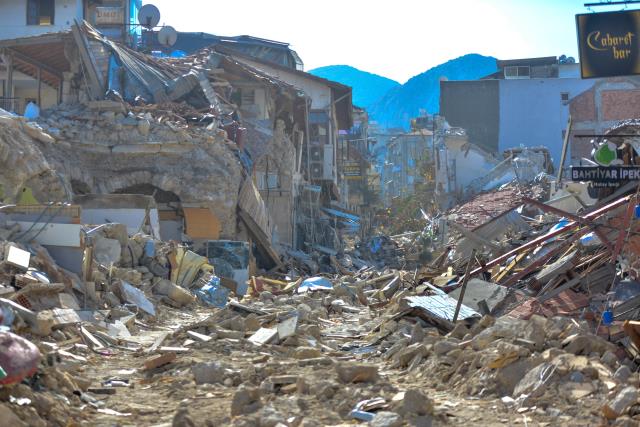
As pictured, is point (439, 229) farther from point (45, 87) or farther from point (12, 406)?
point (12, 406)

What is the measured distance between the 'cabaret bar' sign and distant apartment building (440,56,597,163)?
2719 centimetres

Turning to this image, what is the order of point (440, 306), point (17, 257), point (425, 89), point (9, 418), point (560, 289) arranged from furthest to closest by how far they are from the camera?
point (425, 89) < point (440, 306) < point (17, 257) < point (560, 289) < point (9, 418)

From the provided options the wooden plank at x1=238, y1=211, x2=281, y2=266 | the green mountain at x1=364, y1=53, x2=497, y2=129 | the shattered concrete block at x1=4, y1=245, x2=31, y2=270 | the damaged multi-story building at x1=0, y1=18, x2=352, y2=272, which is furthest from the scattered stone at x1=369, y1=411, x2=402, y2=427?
the green mountain at x1=364, y1=53, x2=497, y2=129

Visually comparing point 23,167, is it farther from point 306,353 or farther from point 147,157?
point 306,353

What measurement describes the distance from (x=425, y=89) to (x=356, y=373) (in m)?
49.5

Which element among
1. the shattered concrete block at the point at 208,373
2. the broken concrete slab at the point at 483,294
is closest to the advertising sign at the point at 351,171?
the broken concrete slab at the point at 483,294

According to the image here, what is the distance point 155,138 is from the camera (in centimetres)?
2369

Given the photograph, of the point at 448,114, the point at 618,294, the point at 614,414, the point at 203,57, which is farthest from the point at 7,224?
the point at 448,114

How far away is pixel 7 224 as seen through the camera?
49.3ft

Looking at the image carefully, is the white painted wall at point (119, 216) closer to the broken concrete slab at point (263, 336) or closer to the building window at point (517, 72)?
the broken concrete slab at point (263, 336)

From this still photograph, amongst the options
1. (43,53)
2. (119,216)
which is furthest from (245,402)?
(43,53)

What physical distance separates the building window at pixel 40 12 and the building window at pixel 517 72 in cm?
2266

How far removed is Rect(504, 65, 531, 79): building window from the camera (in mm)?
48906

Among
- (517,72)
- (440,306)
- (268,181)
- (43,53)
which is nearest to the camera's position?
(440,306)
